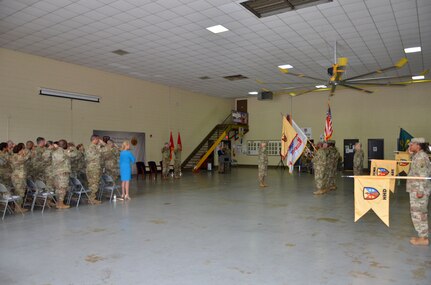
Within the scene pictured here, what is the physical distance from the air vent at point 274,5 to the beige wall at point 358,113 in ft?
40.8

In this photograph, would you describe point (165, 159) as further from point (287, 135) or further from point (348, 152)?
point (348, 152)

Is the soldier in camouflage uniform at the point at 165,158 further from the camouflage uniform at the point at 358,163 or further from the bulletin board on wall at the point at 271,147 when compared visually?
the bulletin board on wall at the point at 271,147

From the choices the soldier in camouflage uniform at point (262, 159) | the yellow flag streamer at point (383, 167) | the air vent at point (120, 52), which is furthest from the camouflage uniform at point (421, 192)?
the air vent at point (120, 52)

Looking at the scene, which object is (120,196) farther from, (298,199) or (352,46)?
(352,46)

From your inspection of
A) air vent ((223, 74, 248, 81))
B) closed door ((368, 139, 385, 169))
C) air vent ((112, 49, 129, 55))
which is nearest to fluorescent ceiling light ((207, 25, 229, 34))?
air vent ((112, 49, 129, 55))

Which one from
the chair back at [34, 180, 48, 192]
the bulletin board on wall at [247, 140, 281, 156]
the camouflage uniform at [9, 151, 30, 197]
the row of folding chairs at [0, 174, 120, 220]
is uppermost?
the bulletin board on wall at [247, 140, 281, 156]

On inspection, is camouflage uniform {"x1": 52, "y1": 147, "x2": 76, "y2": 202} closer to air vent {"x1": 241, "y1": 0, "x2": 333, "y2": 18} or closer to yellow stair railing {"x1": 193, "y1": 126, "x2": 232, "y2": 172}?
air vent {"x1": 241, "y1": 0, "x2": 333, "y2": 18}

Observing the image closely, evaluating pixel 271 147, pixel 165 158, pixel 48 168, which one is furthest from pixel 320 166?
pixel 271 147

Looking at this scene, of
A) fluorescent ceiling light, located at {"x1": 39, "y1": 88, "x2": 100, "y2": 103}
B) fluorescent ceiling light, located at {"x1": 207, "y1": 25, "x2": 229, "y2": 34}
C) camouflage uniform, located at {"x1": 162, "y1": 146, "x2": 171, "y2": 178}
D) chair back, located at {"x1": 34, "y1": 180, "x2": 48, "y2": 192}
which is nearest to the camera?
chair back, located at {"x1": 34, "y1": 180, "x2": 48, "y2": 192}

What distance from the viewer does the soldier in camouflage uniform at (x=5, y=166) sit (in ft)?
24.2

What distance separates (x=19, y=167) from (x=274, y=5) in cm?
686

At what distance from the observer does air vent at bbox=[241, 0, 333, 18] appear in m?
7.49

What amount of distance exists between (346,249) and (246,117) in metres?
18.2

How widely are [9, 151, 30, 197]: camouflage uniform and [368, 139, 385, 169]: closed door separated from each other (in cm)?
1665
